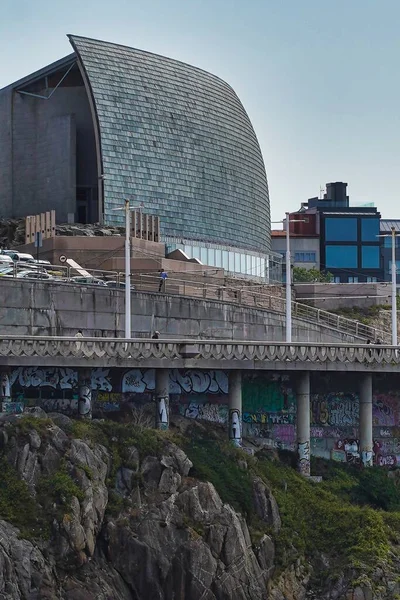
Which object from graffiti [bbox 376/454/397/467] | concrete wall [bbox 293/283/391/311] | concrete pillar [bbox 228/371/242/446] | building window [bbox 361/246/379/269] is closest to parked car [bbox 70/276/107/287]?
concrete pillar [bbox 228/371/242/446]

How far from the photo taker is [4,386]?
7406cm

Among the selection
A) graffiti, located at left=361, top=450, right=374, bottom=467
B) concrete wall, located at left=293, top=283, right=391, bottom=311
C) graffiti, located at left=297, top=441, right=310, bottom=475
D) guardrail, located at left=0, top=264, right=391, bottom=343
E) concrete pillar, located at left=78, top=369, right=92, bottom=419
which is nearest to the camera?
concrete pillar, located at left=78, top=369, right=92, bottom=419

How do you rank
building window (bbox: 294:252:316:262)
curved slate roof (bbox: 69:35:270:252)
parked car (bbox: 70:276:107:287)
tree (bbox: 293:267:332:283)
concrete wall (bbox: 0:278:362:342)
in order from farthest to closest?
building window (bbox: 294:252:316:262)
tree (bbox: 293:267:332:283)
curved slate roof (bbox: 69:35:270:252)
parked car (bbox: 70:276:107:287)
concrete wall (bbox: 0:278:362:342)

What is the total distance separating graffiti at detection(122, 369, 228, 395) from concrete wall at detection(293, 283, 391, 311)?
2240 inches

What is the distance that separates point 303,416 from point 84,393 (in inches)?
520

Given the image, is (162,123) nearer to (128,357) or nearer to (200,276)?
(200,276)

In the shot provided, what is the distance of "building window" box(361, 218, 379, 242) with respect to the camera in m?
194

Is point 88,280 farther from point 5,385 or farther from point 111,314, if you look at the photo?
point 5,385

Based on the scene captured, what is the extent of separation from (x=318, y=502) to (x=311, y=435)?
759 centimetres

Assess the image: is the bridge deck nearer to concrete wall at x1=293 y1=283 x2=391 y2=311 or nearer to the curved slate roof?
the curved slate roof

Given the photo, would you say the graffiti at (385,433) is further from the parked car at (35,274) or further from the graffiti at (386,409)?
the parked car at (35,274)

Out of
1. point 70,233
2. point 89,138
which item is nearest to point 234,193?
point 89,138

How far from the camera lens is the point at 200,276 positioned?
395 feet

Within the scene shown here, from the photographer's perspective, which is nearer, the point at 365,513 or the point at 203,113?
the point at 365,513
